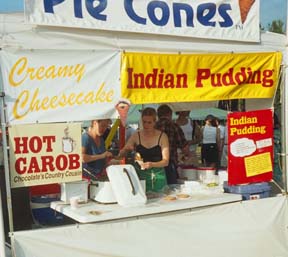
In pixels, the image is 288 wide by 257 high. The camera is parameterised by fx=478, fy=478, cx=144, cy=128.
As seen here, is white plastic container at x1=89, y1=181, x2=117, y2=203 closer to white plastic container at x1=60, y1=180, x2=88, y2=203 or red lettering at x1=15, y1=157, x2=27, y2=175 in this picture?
white plastic container at x1=60, y1=180, x2=88, y2=203

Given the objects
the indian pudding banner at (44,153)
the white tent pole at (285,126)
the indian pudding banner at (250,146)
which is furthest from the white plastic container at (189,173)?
the indian pudding banner at (44,153)

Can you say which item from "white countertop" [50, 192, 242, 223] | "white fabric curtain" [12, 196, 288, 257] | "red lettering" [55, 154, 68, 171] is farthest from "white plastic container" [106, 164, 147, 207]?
"red lettering" [55, 154, 68, 171]

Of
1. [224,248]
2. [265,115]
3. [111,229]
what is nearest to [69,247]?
[111,229]

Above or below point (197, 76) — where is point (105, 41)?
above

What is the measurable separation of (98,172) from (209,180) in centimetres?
135

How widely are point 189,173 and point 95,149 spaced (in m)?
1.49

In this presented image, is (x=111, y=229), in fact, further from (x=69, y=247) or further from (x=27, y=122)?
(x=27, y=122)

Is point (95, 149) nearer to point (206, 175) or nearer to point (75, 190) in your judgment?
point (75, 190)

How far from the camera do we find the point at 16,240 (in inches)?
156

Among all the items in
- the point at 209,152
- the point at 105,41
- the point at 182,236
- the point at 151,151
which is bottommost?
the point at 182,236

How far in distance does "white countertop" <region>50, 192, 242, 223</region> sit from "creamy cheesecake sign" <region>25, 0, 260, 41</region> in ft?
5.37

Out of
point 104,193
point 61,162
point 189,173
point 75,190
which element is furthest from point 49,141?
point 189,173

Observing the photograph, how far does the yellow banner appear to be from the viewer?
450cm

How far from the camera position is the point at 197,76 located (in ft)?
15.9
